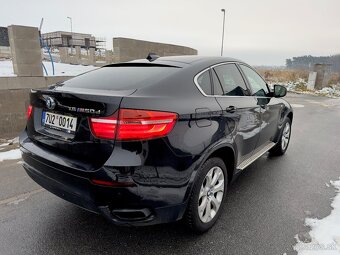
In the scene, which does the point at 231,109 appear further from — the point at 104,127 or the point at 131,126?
the point at 104,127

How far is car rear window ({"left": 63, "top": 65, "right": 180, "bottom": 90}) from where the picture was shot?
7.95ft

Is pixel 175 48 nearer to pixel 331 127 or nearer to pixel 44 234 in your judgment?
pixel 331 127

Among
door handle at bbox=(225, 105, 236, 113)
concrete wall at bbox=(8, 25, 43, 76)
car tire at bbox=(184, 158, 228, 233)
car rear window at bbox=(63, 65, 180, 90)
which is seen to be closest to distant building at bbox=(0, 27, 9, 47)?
concrete wall at bbox=(8, 25, 43, 76)

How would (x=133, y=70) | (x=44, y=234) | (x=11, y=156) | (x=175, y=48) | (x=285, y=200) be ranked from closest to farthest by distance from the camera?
(x=44, y=234), (x=133, y=70), (x=285, y=200), (x=11, y=156), (x=175, y=48)

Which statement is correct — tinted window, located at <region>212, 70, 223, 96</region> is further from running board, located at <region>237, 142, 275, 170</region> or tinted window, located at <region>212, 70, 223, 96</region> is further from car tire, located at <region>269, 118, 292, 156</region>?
car tire, located at <region>269, 118, 292, 156</region>

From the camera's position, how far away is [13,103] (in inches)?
243

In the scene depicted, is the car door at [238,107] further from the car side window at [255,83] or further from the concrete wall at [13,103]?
the concrete wall at [13,103]

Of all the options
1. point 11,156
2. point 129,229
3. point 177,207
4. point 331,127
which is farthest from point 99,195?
point 331,127

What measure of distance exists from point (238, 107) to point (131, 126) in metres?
1.43

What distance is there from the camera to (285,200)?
11.0 feet

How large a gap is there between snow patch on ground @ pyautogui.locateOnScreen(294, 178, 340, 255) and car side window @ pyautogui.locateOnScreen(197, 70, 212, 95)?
1641 millimetres

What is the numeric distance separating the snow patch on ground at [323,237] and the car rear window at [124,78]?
1.99 meters

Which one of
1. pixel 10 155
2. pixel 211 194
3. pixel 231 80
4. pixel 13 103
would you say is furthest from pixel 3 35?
pixel 211 194

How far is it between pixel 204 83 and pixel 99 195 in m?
1.44
